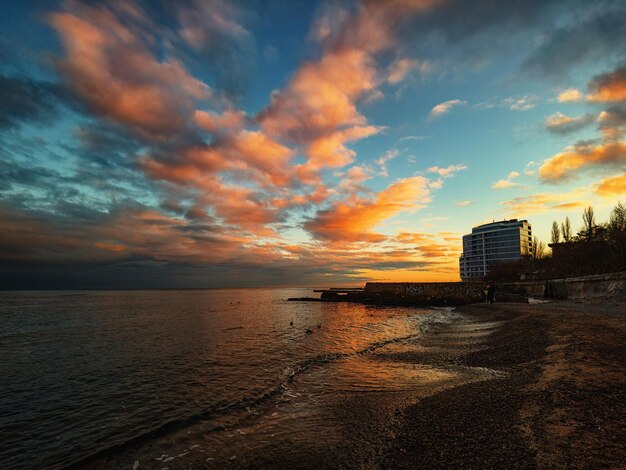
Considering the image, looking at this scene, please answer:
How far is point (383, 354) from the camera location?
18797 millimetres

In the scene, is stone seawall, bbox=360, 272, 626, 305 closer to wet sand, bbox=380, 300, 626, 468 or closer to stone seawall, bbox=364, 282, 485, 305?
stone seawall, bbox=364, 282, 485, 305

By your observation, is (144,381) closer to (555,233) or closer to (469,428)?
(469,428)

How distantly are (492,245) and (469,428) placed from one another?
19795cm

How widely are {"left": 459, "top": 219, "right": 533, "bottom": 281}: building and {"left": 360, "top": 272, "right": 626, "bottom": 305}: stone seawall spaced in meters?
94.1

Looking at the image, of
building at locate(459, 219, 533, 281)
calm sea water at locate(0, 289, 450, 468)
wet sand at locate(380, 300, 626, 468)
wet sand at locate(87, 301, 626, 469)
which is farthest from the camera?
building at locate(459, 219, 533, 281)

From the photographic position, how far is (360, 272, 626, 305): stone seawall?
3997 centimetres

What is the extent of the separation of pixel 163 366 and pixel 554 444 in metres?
17.8

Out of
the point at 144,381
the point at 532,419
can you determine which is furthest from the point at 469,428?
the point at 144,381

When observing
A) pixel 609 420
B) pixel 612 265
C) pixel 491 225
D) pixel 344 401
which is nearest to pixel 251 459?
pixel 344 401

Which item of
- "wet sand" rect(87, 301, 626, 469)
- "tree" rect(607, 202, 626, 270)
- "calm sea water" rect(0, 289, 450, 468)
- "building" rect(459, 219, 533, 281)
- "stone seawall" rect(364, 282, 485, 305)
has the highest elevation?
"building" rect(459, 219, 533, 281)

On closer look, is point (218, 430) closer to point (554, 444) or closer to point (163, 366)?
Result: point (554, 444)

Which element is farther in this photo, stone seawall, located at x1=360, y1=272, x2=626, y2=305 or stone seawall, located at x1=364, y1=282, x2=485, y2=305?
stone seawall, located at x1=364, y1=282, x2=485, y2=305

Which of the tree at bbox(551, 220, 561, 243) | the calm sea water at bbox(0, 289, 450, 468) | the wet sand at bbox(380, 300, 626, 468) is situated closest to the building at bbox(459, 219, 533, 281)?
the tree at bbox(551, 220, 561, 243)

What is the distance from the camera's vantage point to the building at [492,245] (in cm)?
17212
